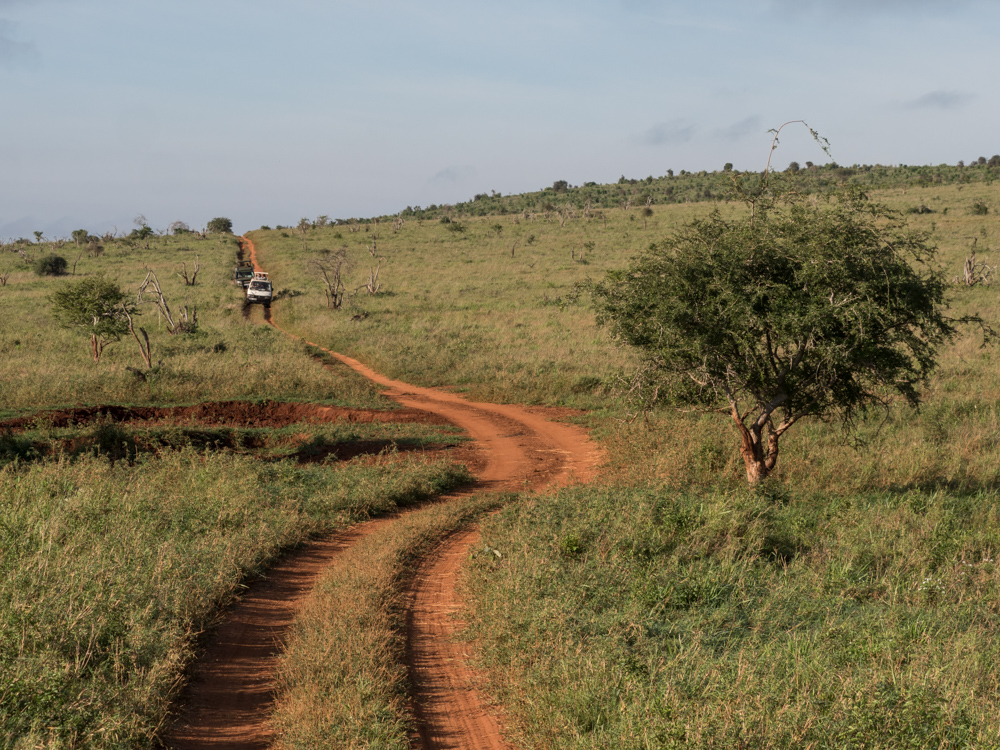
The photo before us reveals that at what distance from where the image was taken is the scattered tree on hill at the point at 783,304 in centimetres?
872

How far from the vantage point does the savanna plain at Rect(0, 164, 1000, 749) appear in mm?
4430

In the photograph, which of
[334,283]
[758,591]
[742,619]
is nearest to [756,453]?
[758,591]

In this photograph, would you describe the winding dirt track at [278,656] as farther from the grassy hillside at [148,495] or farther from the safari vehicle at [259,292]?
the safari vehicle at [259,292]

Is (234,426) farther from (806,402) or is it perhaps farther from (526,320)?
(526,320)

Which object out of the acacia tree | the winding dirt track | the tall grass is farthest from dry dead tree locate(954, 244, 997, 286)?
the winding dirt track

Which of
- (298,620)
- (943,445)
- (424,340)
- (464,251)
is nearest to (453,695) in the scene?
(298,620)

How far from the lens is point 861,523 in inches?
339

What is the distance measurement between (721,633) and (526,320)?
25.2 meters

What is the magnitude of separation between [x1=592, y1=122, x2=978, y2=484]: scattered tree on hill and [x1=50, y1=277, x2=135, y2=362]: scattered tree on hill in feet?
64.7

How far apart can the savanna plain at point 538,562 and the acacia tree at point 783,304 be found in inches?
34.0

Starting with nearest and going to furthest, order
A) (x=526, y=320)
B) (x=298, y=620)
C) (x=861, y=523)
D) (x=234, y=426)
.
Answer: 1. (x=298, y=620)
2. (x=861, y=523)
3. (x=234, y=426)
4. (x=526, y=320)

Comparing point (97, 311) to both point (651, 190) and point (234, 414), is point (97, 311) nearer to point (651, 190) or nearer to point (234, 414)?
point (234, 414)

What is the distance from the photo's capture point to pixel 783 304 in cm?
891

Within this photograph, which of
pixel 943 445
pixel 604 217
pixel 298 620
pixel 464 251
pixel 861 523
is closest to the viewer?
pixel 298 620
